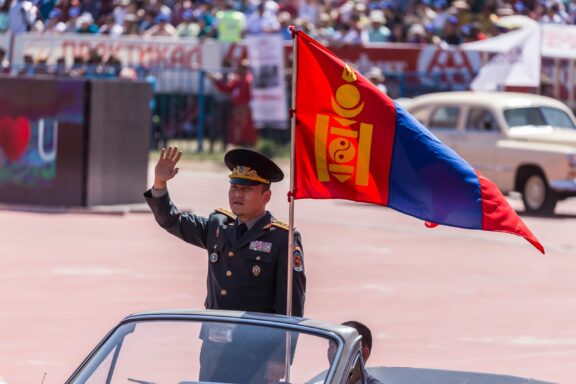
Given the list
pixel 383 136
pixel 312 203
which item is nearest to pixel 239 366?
pixel 383 136

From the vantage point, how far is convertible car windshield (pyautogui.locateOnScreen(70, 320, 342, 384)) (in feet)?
19.0

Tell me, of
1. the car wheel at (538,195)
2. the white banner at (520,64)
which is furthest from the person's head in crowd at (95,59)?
the car wheel at (538,195)

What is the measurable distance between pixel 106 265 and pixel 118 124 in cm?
514

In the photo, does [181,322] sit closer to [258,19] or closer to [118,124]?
[118,124]

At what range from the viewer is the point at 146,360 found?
19.2 ft

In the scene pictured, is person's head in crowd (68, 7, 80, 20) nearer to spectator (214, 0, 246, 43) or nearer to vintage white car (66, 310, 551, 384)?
spectator (214, 0, 246, 43)

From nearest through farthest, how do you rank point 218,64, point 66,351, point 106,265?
1. point 66,351
2. point 106,265
3. point 218,64

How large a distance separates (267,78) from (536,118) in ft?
20.6

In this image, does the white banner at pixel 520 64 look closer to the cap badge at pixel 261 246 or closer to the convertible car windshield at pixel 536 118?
the convertible car windshield at pixel 536 118

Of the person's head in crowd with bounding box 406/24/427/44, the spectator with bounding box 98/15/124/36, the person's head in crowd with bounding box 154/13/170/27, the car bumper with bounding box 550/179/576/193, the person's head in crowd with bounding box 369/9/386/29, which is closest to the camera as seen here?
the car bumper with bounding box 550/179/576/193

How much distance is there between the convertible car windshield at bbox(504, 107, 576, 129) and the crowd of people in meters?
6.04

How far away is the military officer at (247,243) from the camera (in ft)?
23.3

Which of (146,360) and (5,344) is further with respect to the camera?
(5,344)

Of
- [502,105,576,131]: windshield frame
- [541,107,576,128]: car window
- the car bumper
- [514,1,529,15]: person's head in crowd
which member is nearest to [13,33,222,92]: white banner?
[514,1,529,15]: person's head in crowd
